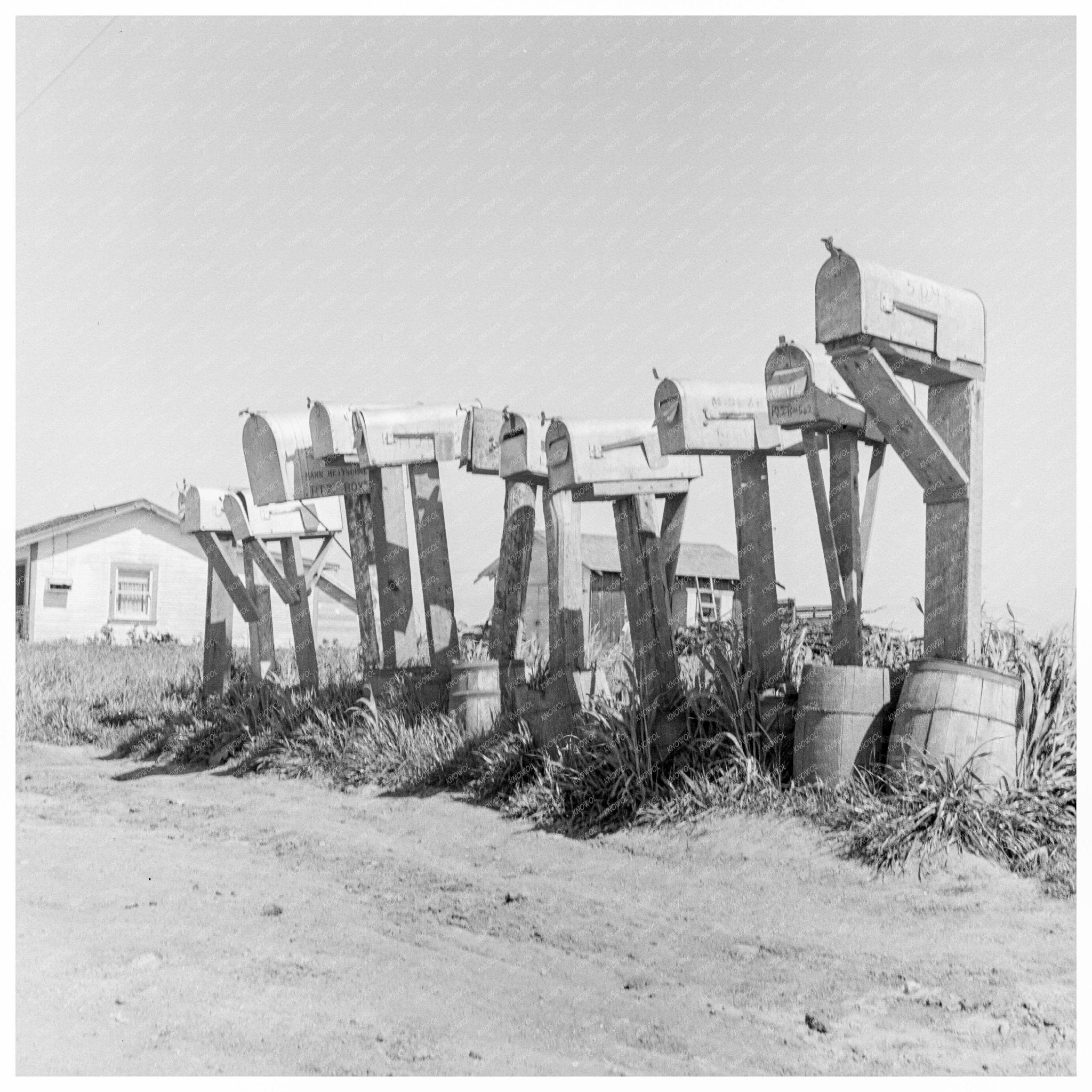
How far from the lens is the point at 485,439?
9.88m

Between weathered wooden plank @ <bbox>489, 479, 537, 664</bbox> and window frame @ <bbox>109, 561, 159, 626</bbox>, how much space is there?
16.5 m

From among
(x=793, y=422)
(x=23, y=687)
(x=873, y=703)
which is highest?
(x=793, y=422)

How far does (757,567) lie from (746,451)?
725mm

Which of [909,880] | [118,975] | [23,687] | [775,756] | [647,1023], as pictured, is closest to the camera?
[647,1023]

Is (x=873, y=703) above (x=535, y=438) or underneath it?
underneath

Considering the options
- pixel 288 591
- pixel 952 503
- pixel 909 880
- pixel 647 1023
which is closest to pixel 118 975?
pixel 647 1023

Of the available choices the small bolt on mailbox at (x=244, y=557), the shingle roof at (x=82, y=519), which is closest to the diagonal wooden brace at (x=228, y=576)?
the small bolt on mailbox at (x=244, y=557)

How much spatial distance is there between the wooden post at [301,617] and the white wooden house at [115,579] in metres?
10.5

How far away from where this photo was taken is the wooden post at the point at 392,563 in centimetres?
1044

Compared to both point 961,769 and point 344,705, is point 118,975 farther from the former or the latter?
point 344,705

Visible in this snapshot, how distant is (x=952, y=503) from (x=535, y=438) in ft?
11.4

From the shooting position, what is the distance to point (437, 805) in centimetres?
790

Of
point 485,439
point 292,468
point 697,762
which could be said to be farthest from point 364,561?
point 697,762

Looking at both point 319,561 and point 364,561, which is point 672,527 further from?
A: point 319,561
